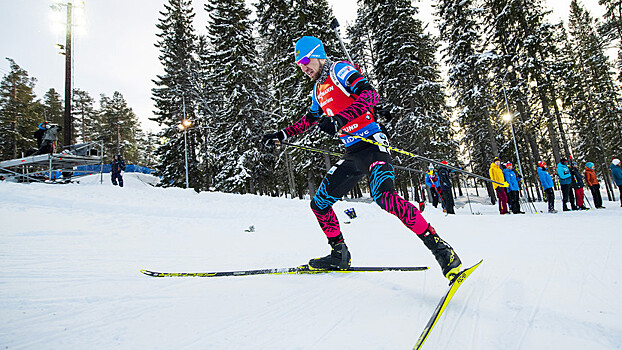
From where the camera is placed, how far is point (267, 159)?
21.7m

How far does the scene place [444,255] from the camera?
206 cm

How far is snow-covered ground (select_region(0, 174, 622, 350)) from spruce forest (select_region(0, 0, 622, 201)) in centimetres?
1178

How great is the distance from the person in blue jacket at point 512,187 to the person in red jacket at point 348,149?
956cm

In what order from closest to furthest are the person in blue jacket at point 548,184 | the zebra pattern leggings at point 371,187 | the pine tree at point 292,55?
the zebra pattern leggings at point 371,187
the person in blue jacket at point 548,184
the pine tree at point 292,55

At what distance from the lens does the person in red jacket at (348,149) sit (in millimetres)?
2309

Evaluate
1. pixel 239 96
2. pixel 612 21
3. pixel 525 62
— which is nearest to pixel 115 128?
pixel 239 96

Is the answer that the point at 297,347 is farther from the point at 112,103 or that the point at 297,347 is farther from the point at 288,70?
the point at 112,103

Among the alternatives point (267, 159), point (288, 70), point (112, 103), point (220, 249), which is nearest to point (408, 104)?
point (288, 70)

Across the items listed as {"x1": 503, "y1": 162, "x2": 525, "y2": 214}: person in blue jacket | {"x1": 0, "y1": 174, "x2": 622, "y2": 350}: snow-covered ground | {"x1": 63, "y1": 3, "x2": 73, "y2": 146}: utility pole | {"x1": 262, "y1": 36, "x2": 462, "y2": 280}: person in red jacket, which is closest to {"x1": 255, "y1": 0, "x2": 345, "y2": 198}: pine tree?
{"x1": 503, "y1": 162, "x2": 525, "y2": 214}: person in blue jacket

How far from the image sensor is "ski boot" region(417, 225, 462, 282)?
1971mm

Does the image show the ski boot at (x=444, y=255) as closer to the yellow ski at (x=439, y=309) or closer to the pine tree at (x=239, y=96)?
the yellow ski at (x=439, y=309)

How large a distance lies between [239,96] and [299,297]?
19638 mm

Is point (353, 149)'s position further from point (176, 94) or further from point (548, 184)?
point (176, 94)

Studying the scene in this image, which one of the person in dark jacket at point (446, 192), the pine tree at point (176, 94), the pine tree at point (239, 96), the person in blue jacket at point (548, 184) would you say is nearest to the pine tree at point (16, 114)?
the pine tree at point (176, 94)
